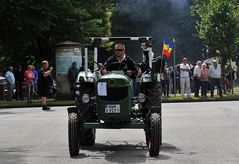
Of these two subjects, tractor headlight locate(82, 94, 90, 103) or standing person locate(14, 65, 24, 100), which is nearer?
tractor headlight locate(82, 94, 90, 103)

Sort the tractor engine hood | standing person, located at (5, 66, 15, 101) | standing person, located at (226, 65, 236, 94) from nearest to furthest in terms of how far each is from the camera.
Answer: the tractor engine hood < standing person, located at (5, 66, 15, 101) < standing person, located at (226, 65, 236, 94)

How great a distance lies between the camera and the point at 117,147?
1225 cm

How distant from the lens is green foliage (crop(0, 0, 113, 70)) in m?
33.1

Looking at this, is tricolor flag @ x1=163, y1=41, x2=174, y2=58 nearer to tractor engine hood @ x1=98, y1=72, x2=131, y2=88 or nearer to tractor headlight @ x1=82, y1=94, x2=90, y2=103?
tractor headlight @ x1=82, y1=94, x2=90, y2=103

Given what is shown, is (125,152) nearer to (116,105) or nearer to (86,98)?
(116,105)

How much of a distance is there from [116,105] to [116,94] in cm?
16

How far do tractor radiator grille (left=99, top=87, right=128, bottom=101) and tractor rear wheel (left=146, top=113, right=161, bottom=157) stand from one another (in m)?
0.56

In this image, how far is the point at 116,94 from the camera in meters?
11.0

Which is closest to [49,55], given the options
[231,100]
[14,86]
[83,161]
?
[14,86]

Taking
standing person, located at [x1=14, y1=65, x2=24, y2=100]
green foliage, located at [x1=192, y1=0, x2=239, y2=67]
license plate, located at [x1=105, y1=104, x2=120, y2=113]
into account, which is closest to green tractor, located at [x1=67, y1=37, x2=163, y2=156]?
license plate, located at [x1=105, y1=104, x2=120, y2=113]

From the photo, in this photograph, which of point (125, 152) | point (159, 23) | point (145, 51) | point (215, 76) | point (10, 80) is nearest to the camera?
point (125, 152)

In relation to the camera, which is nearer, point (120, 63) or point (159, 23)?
point (120, 63)

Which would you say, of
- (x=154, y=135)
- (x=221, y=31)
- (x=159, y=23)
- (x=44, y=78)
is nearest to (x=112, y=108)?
(x=154, y=135)

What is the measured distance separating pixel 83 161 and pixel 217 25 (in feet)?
89.1
